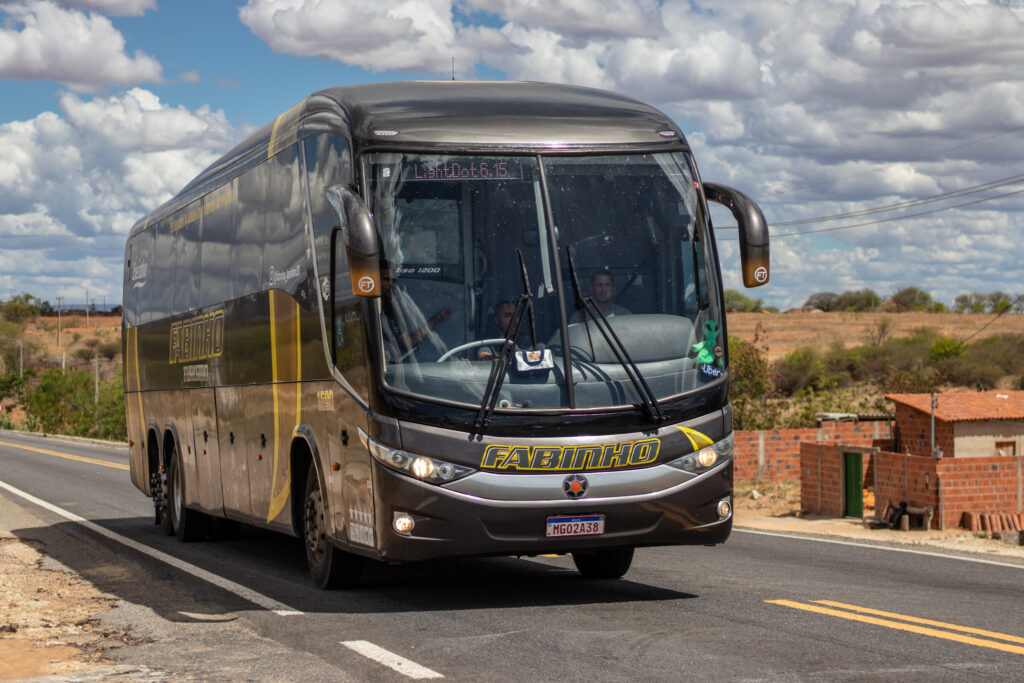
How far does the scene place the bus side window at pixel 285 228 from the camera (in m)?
11.2

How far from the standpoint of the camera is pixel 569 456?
9.30 m

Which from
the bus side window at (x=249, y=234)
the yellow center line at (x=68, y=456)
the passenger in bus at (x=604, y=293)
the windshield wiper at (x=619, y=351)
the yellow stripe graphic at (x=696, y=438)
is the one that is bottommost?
the yellow center line at (x=68, y=456)

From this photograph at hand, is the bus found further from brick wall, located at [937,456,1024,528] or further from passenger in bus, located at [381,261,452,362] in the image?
brick wall, located at [937,456,1024,528]

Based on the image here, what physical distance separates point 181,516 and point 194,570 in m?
3.55

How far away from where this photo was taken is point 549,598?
10.6 metres

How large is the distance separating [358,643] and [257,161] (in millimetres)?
5630

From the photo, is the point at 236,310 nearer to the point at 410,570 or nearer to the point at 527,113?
the point at 410,570

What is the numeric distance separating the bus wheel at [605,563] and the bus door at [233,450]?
3.30 metres

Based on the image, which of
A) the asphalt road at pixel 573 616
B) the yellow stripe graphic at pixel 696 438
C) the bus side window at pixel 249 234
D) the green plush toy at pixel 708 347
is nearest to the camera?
the asphalt road at pixel 573 616

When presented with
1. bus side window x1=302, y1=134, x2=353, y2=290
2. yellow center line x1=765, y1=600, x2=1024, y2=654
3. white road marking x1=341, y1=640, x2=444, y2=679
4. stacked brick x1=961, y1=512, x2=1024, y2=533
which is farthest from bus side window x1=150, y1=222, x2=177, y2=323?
stacked brick x1=961, y1=512, x2=1024, y2=533

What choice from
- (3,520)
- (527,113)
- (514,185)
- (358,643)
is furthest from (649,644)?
(3,520)

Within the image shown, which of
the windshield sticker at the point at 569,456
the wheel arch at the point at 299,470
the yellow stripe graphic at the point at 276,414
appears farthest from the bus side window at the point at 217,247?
the windshield sticker at the point at 569,456

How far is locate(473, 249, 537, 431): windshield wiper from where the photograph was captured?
9156 millimetres

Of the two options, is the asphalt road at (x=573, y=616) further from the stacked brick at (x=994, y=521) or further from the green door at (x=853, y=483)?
the green door at (x=853, y=483)
